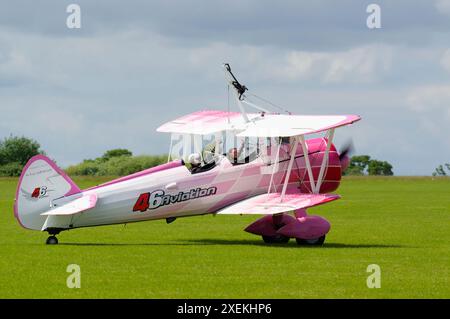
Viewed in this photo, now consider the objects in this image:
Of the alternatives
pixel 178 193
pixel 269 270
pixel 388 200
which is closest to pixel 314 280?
pixel 269 270

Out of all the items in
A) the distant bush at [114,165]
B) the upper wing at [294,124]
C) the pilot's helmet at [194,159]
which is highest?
the distant bush at [114,165]

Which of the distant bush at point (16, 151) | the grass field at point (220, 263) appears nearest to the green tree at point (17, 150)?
the distant bush at point (16, 151)

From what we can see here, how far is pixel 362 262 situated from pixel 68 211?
5439 millimetres

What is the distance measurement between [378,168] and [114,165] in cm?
3241

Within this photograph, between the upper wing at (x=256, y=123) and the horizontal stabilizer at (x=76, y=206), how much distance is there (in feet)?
9.77

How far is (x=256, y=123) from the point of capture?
22.3m

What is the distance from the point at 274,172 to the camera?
72.4 ft

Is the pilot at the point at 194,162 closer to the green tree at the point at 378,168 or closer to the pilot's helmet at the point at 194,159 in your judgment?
the pilot's helmet at the point at 194,159

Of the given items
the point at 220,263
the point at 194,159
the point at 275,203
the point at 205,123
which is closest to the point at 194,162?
the point at 194,159

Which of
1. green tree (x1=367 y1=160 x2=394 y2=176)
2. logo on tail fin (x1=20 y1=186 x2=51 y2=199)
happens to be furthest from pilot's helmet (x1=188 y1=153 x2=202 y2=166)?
green tree (x1=367 y1=160 x2=394 y2=176)

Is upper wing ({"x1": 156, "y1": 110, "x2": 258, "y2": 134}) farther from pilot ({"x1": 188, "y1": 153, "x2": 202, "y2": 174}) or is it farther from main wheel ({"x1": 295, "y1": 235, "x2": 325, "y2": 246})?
main wheel ({"x1": 295, "y1": 235, "x2": 325, "y2": 246})

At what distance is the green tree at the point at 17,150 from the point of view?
104m

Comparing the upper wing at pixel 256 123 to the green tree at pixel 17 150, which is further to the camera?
the green tree at pixel 17 150

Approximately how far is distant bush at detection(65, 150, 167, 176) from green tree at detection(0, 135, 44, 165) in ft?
18.9
